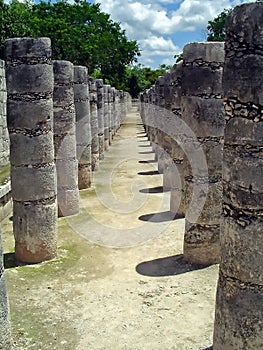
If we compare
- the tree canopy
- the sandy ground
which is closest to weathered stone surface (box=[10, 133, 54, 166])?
the sandy ground

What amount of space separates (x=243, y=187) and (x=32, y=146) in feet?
15.4

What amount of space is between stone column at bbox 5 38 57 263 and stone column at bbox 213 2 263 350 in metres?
4.36

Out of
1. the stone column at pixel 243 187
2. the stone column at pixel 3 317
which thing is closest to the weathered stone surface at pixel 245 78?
the stone column at pixel 243 187

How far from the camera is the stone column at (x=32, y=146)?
781cm

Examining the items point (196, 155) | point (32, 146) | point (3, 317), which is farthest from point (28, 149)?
point (3, 317)

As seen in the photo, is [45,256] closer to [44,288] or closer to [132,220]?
[44,288]

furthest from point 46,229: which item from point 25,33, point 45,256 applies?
point 25,33

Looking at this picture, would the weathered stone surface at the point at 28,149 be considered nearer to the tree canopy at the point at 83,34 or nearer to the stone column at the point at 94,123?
the stone column at the point at 94,123

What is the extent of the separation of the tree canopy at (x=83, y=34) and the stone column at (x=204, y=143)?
970 inches

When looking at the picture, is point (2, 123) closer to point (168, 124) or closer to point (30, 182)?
point (168, 124)

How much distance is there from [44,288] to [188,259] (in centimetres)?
269

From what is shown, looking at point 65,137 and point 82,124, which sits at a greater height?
point 82,124

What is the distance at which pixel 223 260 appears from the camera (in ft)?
15.5

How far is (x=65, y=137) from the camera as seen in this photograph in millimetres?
10703
